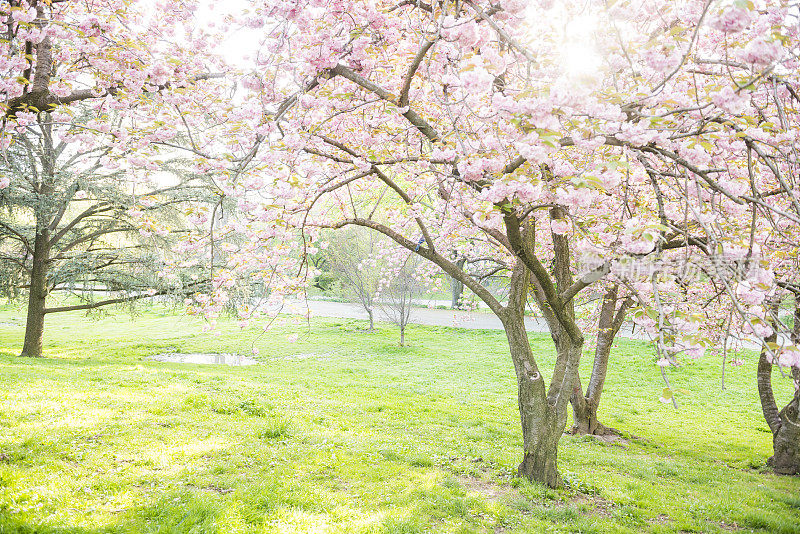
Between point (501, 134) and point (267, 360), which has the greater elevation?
point (501, 134)

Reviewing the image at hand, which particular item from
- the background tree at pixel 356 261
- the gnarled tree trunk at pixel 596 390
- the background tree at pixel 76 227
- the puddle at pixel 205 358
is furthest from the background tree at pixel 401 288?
the gnarled tree trunk at pixel 596 390

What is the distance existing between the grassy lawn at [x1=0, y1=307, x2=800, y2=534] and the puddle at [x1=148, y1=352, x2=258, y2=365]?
3.69 metres

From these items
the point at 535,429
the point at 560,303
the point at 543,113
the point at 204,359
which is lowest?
the point at 204,359

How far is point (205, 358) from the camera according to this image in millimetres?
14859

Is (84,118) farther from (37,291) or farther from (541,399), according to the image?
(541,399)

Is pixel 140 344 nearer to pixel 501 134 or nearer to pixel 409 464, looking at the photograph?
pixel 409 464

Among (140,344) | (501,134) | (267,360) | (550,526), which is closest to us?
(501,134)

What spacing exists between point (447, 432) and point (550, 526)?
3082mm

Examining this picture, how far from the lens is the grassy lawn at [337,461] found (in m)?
3.82

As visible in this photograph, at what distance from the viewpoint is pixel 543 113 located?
7.92 feet

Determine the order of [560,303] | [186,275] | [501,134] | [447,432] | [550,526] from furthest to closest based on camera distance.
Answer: [186,275]
[447,432]
[560,303]
[550,526]
[501,134]

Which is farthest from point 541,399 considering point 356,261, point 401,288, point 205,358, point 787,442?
point 356,261

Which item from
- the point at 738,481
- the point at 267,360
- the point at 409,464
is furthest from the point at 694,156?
the point at 267,360

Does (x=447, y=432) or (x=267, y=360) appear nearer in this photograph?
(x=447, y=432)
